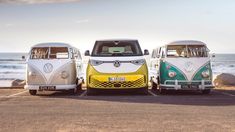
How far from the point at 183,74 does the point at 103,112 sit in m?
5.96

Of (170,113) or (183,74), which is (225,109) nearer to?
(170,113)

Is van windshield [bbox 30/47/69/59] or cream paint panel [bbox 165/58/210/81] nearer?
cream paint panel [bbox 165/58/210/81]

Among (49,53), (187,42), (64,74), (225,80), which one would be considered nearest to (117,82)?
(64,74)

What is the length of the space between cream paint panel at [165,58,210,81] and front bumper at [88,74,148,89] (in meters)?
1.70

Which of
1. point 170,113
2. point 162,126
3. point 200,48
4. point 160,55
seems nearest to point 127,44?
point 160,55

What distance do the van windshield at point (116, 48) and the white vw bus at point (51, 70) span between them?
113 centimetres

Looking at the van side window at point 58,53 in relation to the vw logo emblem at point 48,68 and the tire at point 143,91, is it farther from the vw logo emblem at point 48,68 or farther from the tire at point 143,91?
the tire at point 143,91

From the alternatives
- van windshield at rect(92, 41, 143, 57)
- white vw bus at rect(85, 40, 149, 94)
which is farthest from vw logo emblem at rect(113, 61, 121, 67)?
van windshield at rect(92, 41, 143, 57)

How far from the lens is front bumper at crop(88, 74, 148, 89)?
14828mm

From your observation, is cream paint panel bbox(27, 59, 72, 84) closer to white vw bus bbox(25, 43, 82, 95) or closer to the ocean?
white vw bus bbox(25, 43, 82, 95)

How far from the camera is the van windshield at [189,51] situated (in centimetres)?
1656

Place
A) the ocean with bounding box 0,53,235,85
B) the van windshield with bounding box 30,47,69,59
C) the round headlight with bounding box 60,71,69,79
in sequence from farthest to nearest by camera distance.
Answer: the ocean with bounding box 0,53,235,85, the van windshield with bounding box 30,47,69,59, the round headlight with bounding box 60,71,69,79

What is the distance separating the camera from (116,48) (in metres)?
16.0

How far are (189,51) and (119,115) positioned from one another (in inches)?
285
